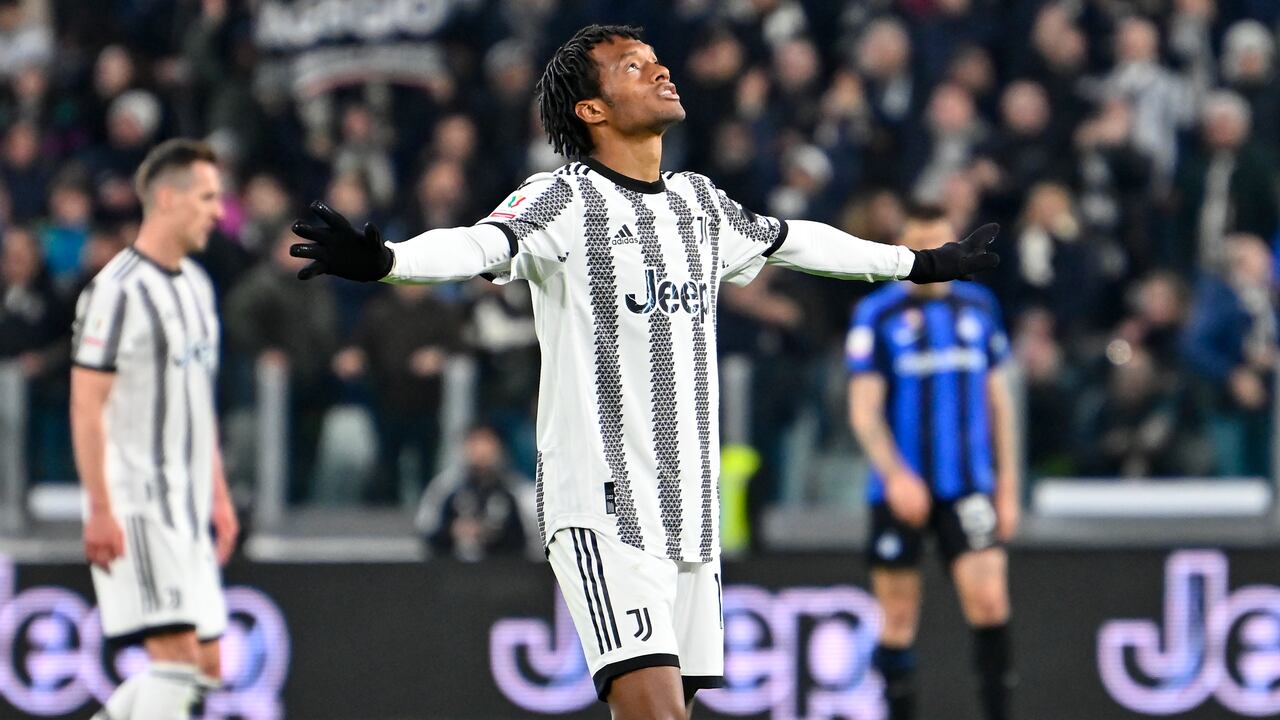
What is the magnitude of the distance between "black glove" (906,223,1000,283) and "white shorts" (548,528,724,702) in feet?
3.35

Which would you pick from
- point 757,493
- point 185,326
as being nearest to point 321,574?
point 757,493

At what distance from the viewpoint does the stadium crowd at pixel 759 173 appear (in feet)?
33.4

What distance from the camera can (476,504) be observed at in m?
10.2

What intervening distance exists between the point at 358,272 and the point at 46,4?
10506 mm

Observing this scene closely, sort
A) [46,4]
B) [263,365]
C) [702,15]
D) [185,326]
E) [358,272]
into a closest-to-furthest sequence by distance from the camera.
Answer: [358,272] → [185,326] → [263,365] → [702,15] → [46,4]

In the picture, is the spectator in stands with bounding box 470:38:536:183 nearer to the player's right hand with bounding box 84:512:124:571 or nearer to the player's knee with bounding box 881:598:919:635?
the player's knee with bounding box 881:598:919:635

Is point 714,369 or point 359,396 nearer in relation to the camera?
point 714,369

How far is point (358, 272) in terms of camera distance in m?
4.32

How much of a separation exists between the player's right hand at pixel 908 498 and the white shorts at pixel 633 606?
3609 millimetres

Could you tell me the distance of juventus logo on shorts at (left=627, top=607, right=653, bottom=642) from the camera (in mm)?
4902

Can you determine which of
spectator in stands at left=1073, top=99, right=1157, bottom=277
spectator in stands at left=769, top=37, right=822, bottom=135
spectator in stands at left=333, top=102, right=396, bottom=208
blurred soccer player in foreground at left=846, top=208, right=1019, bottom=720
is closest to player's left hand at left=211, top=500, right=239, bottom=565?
blurred soccer player in foreground at left=846, top=208, right=1019, bottom=720

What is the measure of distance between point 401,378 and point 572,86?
5.34 meters

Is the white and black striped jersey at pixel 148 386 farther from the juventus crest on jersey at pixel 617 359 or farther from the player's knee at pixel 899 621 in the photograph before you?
the player's knee at pixel 899 621

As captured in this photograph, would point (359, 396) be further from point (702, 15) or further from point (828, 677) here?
point (702, 15)
